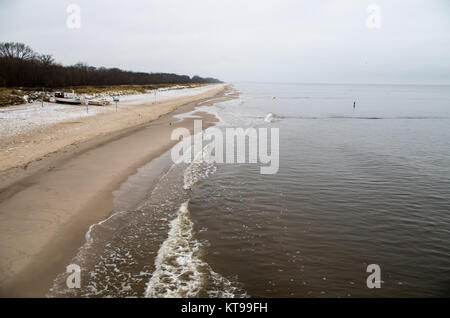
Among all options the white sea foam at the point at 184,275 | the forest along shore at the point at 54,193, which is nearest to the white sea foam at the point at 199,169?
the forest along shore at the point at 54,193

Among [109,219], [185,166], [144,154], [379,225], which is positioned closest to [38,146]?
[144,154]

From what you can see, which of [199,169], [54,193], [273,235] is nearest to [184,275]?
[273,235]

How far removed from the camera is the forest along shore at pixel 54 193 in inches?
226

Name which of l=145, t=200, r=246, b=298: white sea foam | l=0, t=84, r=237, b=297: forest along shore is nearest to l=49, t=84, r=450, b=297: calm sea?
l=145, t=200, r=246, b=298: white sea foam

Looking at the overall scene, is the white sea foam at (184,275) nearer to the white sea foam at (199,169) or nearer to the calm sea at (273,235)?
the calm sea at (273,235)

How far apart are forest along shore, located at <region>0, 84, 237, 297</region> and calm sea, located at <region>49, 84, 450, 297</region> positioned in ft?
1.63

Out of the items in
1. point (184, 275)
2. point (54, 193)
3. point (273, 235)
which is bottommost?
point (184, 275)

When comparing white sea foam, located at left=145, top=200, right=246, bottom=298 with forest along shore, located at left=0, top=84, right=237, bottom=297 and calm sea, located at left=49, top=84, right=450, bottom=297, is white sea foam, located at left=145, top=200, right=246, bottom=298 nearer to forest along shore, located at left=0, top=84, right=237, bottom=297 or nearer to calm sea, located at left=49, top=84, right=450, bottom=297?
calm sea, located at left=49, top=84, right=450, bottom=297

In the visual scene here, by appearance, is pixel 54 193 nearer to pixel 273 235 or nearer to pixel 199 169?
pixel 199 169

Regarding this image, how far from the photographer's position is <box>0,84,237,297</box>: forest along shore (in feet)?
18.8

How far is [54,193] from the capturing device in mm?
9062

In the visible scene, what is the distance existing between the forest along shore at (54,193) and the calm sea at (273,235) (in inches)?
19.5

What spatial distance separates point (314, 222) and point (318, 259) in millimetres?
1854

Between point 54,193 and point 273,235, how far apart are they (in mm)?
7060
